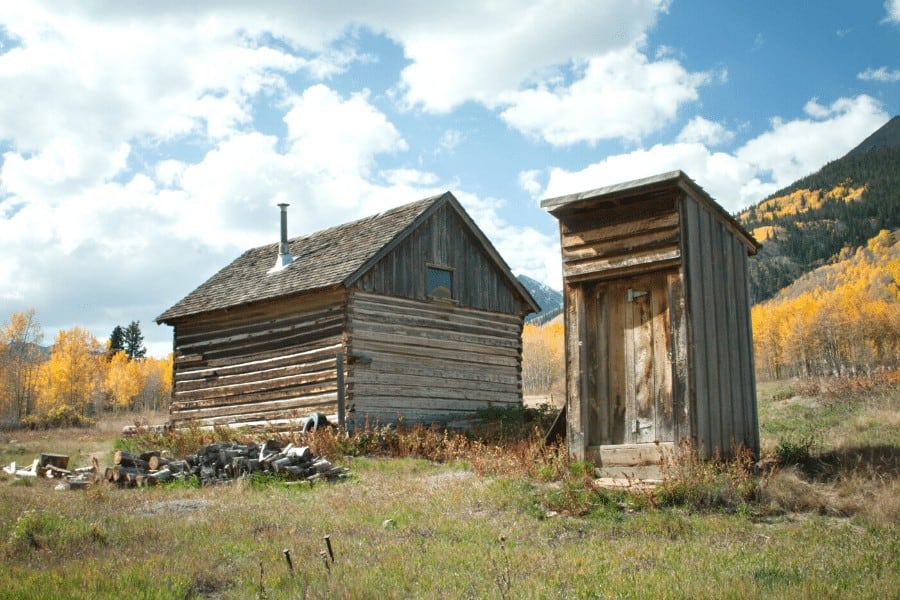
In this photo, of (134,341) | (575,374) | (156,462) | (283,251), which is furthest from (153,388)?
(575,374)

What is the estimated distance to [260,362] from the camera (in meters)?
21.1


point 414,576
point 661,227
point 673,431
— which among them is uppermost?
point 661,227

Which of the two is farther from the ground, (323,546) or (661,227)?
(661,227)

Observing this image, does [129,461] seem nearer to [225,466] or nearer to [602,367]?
[225,466]

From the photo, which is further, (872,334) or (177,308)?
(872,334)

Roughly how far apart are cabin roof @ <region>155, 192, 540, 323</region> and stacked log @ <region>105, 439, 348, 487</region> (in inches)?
212

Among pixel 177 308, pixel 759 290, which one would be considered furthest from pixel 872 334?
pixel 177 308

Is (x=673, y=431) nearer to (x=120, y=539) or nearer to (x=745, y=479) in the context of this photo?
(x=745, y=479)

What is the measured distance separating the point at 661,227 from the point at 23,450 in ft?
64.0

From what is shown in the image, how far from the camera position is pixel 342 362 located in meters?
18.9

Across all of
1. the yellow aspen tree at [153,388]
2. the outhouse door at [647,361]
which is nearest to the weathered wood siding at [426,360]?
the outhouse door at [647,361]

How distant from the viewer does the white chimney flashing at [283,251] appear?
75.6 ft

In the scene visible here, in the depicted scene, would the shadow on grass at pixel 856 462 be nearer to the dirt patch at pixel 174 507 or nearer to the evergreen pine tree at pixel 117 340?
the dirt patch at pixel 174 507

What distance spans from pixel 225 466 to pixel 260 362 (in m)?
7.32
